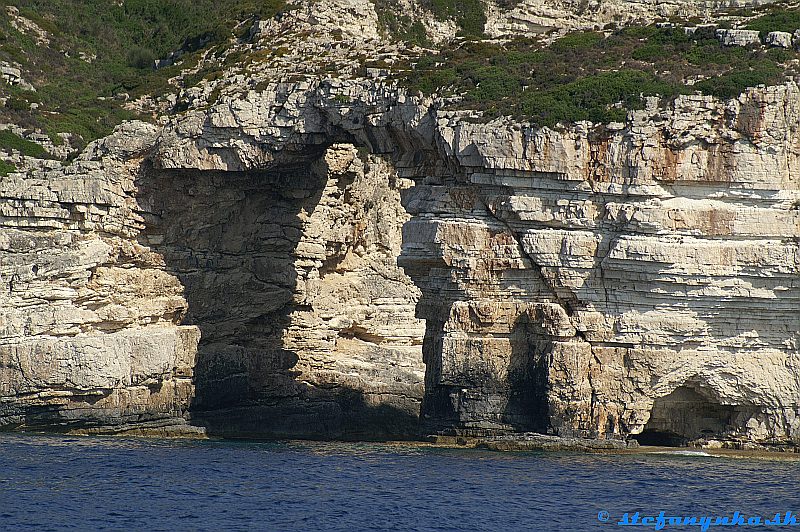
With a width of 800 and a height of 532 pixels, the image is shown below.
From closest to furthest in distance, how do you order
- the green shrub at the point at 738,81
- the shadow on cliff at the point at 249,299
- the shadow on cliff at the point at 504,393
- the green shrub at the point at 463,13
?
the green shrub at the point at 738,81 → the shadow on cliff at the point at 504,393 → the shadow on cliff at the point at 249,299 → the green shrub at the point at 463,13

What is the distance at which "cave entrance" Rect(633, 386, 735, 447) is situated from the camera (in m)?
43.2

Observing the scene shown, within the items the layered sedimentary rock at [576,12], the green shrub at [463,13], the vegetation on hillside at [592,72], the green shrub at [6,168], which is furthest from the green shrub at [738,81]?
the green shrub at [463,13]

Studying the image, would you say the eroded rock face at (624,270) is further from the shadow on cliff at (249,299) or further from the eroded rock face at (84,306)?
the eroded rock face at (84,306)

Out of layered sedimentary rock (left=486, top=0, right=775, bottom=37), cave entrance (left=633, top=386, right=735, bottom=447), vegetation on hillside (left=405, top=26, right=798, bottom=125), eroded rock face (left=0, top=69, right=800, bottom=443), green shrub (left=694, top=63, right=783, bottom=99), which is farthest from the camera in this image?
layered sedimentary rock (left=486, top=0, right=775, bottom=37)

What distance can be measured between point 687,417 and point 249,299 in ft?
62.1

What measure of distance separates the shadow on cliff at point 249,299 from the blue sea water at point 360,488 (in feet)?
27.0

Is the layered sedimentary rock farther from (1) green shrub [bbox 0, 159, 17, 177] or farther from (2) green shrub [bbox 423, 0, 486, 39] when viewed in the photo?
(1) green shrub [bbox 0, 159, 17, 177]

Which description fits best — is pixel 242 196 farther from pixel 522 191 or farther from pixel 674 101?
pixel 674 101

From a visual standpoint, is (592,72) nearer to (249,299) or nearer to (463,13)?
(249,299)

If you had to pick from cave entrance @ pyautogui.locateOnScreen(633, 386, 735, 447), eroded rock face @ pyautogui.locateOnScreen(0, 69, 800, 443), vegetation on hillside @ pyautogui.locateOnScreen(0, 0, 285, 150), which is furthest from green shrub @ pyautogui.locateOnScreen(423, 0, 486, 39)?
cave entrance @ pyautogui.locateOnScreen(633, 386, 735, 447)

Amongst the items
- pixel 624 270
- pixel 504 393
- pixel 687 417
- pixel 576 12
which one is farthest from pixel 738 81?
pixel 576 12

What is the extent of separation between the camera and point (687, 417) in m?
43.6

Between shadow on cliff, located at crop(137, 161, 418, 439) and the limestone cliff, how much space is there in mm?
105

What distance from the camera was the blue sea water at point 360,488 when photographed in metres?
33.5
